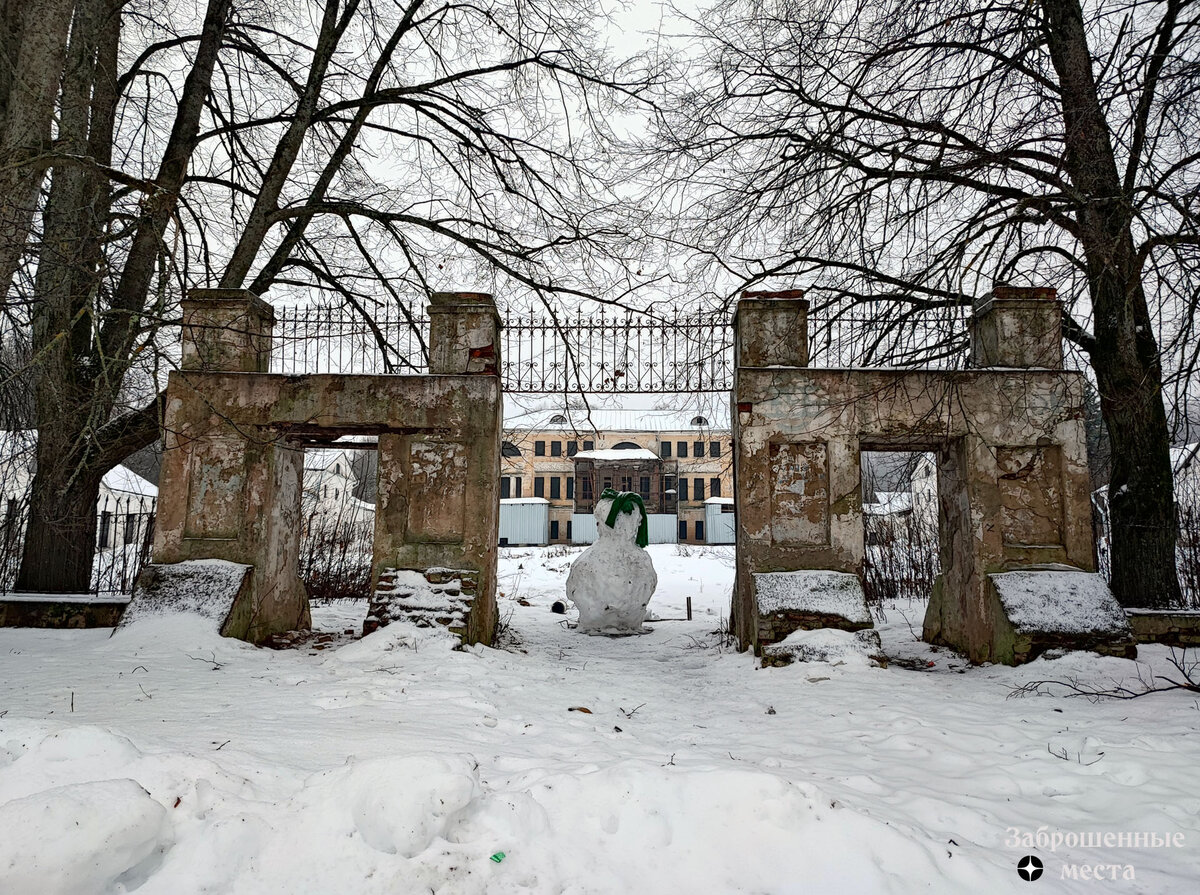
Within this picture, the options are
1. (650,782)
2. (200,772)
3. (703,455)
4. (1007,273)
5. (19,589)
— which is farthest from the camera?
(703,455)

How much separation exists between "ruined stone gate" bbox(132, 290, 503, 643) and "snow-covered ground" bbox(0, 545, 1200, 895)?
4.39 ft

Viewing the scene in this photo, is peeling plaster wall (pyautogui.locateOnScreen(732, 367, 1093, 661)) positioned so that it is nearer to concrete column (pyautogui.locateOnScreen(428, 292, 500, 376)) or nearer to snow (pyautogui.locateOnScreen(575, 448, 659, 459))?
concrete column (pyautogui.locateOnScreen(428, 292, 500, 376))

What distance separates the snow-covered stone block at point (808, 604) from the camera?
6102mm

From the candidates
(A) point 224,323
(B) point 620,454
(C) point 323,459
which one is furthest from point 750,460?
(B) point 620,454

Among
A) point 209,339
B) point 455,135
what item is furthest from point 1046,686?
point 455,135

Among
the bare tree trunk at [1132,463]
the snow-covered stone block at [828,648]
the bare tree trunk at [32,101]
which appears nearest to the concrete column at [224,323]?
Result: the bare tree trunk at [32,101]

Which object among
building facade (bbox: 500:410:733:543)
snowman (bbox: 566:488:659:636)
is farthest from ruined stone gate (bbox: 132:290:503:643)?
building facade (bbox: 500:410:733:543)

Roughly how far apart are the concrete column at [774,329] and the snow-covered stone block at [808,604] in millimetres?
2063

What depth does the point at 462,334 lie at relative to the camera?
6926 millimetres

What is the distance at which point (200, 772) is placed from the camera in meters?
2.56

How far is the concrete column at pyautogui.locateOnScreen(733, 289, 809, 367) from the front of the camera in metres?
6.87

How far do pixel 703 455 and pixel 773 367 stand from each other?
99.4ft

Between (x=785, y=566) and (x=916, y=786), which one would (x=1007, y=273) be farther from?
(x=916, y=786)

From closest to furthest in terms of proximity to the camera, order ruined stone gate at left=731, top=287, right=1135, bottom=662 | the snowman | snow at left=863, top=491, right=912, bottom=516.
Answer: ruined stone gate at left=731, top=287, right=1135, bottom=662, the snowman, snow at left=863, top=491, right=912, bottom=516
